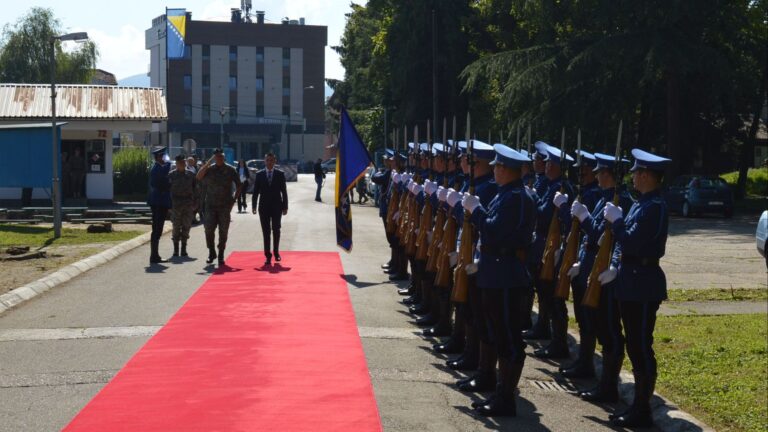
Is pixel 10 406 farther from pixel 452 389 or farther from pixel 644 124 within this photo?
pixel 644 124

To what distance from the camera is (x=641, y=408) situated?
7680 mm

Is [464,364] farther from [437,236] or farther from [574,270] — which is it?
[437,236]

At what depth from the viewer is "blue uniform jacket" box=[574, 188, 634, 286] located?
845cm

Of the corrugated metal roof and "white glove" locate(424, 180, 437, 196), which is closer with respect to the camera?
"white glove" locate(424, 180, 437, 196)

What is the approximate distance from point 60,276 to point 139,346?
6.05 metres

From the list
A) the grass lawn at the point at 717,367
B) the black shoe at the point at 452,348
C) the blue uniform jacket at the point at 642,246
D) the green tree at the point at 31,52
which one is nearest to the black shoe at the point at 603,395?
the grass lawn at the point at 717,367

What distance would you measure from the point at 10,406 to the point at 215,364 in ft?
6.82

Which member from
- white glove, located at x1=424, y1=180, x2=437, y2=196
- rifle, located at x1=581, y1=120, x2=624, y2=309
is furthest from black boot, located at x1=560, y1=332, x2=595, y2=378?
white glove, located at x1=424, y1=180, x2=437, y2=196

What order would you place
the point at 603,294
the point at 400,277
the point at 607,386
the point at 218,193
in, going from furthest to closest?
1. the point at 218,193
2. the point at 400,277
3. the point at 607,386
4. the point at 603,294

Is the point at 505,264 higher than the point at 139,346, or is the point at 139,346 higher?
the point at 505,264

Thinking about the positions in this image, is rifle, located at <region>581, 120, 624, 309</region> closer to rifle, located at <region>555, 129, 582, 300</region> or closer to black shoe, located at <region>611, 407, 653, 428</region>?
rifle, located at <region>555, 129, 582, 300</region>

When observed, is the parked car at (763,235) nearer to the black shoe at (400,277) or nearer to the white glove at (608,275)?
the black shoe at (400,277)

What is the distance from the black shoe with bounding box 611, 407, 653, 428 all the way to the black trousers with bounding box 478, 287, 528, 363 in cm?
86

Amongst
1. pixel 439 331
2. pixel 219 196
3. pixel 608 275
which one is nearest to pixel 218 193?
pixel 219 196
